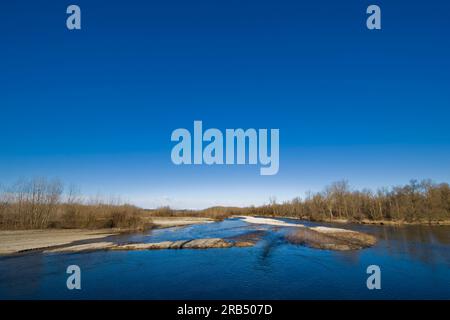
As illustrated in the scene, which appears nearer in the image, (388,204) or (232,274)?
(232,274)

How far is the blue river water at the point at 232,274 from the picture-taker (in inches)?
587

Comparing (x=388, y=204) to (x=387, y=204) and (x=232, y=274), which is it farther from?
(x=232, y=274)

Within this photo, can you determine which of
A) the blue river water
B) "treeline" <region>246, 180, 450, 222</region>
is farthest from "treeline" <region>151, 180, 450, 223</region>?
the blue river water

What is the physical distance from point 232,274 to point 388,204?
2831 inches

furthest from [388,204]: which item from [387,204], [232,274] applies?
[232,274]

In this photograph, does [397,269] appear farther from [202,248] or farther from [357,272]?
[202,248]

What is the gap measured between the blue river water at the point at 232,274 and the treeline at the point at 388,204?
136ft

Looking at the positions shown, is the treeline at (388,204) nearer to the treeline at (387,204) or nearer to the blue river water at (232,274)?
the treeline at (387,204)

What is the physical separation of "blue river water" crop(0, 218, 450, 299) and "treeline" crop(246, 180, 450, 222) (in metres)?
41.4

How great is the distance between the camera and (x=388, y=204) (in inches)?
2931

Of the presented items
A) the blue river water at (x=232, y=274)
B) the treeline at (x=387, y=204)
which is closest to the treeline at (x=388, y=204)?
the treeline at (x=387, y=204)

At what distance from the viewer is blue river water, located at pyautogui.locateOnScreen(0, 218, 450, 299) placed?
14914mm

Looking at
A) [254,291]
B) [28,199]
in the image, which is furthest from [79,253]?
[28,199]
